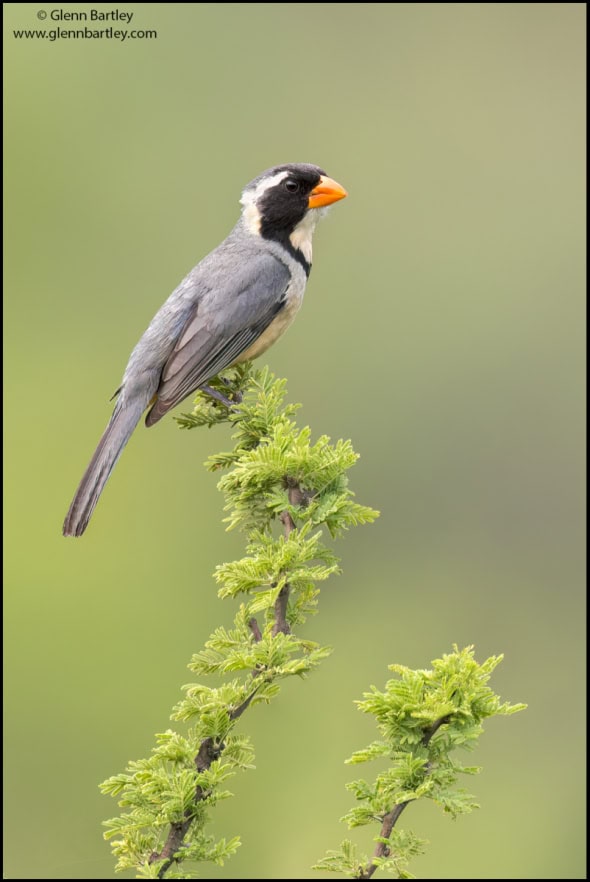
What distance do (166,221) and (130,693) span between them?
6742 mm

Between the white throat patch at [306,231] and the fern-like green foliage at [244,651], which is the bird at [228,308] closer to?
the white throat patch at [306,231]

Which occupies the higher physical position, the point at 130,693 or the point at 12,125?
the point at 12,125

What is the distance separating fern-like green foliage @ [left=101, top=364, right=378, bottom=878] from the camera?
8.20ft

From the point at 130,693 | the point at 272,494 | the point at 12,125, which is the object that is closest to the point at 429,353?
the point at 130,693

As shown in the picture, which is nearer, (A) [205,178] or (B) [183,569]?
(B) [183,569]

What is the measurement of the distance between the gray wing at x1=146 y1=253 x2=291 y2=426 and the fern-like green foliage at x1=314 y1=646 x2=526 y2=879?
8.18 feet

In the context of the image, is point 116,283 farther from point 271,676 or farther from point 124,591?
point 271,676

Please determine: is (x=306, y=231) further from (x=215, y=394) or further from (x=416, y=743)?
(x=416, y=743)

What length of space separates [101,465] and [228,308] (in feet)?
3.66

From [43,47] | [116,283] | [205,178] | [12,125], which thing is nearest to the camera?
[116,283]

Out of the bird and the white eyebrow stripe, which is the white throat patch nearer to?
the bird

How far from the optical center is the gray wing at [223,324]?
4844 mm

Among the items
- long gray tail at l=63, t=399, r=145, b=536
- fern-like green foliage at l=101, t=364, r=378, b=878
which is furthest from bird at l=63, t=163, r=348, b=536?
fern-like green foliage at l=101, t=364, r=378, b=878

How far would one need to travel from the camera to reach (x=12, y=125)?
1786 cm
